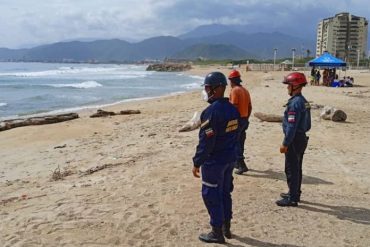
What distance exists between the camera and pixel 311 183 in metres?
6.96

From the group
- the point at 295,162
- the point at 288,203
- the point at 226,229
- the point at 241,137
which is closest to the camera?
the point at 226,229

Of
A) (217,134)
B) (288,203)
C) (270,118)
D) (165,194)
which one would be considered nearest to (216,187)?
(217,134)

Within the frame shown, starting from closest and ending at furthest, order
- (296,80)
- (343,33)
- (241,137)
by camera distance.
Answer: (296,80), (241,137), (343,33)

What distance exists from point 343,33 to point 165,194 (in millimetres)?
107526

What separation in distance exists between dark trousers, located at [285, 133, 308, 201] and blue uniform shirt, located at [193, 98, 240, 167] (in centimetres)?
150

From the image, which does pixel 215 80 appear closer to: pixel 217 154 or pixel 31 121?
pixel 217 154

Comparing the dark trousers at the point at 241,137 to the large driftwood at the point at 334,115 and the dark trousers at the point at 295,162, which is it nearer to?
the dark trousers at the point at 295,162

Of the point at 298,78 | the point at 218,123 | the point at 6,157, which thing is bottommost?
the point at 6,157

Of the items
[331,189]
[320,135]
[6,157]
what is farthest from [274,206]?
[6,157]

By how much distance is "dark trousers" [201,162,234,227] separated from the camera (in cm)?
437

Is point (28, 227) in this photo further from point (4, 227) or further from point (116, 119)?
point (116, 119)

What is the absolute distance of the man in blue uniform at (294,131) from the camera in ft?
17.9

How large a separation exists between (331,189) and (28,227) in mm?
4285

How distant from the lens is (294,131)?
545 cm
